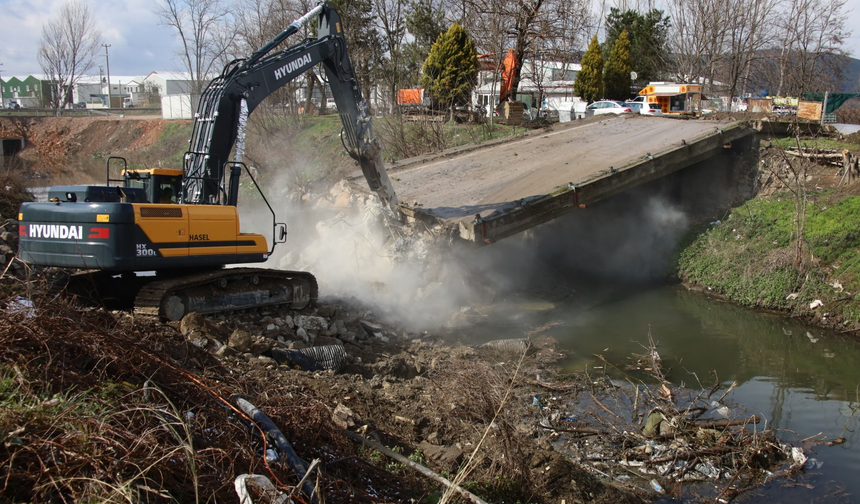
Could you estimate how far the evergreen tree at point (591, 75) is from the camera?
34781mm

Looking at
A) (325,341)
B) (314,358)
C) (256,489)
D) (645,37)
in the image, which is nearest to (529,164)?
(325,341)

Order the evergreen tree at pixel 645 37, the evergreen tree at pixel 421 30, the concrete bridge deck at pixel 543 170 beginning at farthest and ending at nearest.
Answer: the evergreen tree at pixel 645 37
the evergreen tree at pixel 421 30
the concrete bridge deck at pixel 543 170

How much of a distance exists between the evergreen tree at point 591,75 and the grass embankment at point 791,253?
1958 centimetres

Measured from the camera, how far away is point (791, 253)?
1337 centimetres

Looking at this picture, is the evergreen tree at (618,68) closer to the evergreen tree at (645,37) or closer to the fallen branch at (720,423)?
the evergreen tree at (645,37)

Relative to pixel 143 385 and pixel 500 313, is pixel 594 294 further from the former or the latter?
pixel 143 385

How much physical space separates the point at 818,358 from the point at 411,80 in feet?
79.5

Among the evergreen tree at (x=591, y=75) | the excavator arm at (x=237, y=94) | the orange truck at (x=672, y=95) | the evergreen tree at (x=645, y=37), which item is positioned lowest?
the excavator arm at (x=237, y=94)

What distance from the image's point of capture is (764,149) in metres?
17.0

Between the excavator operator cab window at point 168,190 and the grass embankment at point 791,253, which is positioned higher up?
the excavator operator cab window at point 168,190

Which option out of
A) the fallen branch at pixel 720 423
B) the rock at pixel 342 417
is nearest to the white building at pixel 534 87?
the fallen branch at pixel 720 423

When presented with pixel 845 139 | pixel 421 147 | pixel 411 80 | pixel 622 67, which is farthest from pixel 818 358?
pixel 622 67

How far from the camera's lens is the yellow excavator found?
7711 millimetres

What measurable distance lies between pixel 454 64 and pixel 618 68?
54.6ft
